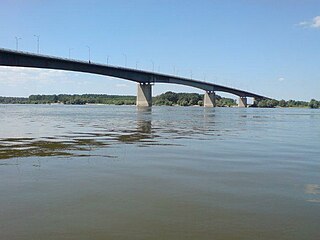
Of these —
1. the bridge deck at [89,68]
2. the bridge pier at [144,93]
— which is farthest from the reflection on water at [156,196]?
the bridge pier at [144,93]

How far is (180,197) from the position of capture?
31.3ft

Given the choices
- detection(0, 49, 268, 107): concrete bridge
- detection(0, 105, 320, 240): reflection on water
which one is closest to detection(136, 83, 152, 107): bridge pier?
detection(0, 49, 268, 107): concrete bridge

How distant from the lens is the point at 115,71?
13462 centimetres

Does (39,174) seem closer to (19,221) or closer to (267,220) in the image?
(19,221)

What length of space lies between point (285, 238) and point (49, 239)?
164 inches

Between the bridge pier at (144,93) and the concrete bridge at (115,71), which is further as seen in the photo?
the bridge pier at (144,93)

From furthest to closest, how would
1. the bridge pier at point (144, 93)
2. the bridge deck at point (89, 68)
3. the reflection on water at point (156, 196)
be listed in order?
the bridge pier at point (144, 93) → the bridge deck at point (89, 68) → the reflection on water at point (156, 196)

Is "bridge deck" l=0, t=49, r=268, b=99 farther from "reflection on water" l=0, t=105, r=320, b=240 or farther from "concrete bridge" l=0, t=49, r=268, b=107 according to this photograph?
"reflection on water" l=0, t=105, r=320, b=240

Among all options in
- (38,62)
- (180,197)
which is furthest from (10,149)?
(38,62)

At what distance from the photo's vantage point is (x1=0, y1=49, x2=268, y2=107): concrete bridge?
313 ft

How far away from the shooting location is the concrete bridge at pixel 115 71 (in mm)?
95250

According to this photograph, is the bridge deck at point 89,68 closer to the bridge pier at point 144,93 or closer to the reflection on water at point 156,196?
the bridge pier at point 144,93

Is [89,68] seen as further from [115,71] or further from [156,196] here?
[156,196]

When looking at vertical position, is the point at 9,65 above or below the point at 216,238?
above
